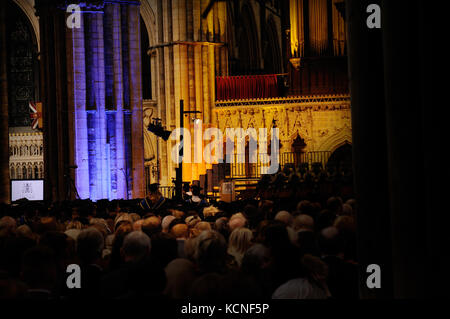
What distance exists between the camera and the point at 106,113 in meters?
21.6

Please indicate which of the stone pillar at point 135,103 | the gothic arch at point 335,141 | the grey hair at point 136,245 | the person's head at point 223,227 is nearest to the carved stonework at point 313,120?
the gothic arch at point 335,141

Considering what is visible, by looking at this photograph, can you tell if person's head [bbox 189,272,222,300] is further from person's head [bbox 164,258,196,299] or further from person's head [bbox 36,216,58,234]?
person's head [bbox 36,216,58,234]

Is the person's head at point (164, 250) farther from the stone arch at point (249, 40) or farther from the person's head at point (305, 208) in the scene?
the stone arch at point (249, 40)

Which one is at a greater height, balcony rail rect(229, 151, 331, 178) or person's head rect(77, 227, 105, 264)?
balcony rail rect(229, 151, 331, 178)

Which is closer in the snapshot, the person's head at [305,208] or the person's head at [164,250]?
the person's head at [164,250]

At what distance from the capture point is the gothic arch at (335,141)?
26562 mm

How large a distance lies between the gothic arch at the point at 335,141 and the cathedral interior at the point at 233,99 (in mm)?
59

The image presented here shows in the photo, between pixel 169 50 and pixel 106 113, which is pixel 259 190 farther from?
pixel 169 50

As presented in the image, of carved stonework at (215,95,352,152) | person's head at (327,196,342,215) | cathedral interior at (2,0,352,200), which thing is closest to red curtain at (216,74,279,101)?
cathedral interior at (2,0,352,200)

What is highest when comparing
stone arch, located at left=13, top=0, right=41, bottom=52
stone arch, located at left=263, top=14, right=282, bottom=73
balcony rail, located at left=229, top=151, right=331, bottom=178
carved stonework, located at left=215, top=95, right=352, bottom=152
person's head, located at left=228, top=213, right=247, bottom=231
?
stone arch, located at left=13, top=0, right=41, bottom=52

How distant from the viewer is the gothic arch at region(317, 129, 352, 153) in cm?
2656

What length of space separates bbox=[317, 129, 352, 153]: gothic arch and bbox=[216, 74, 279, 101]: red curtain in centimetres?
422

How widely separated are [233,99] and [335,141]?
513 centimetres
